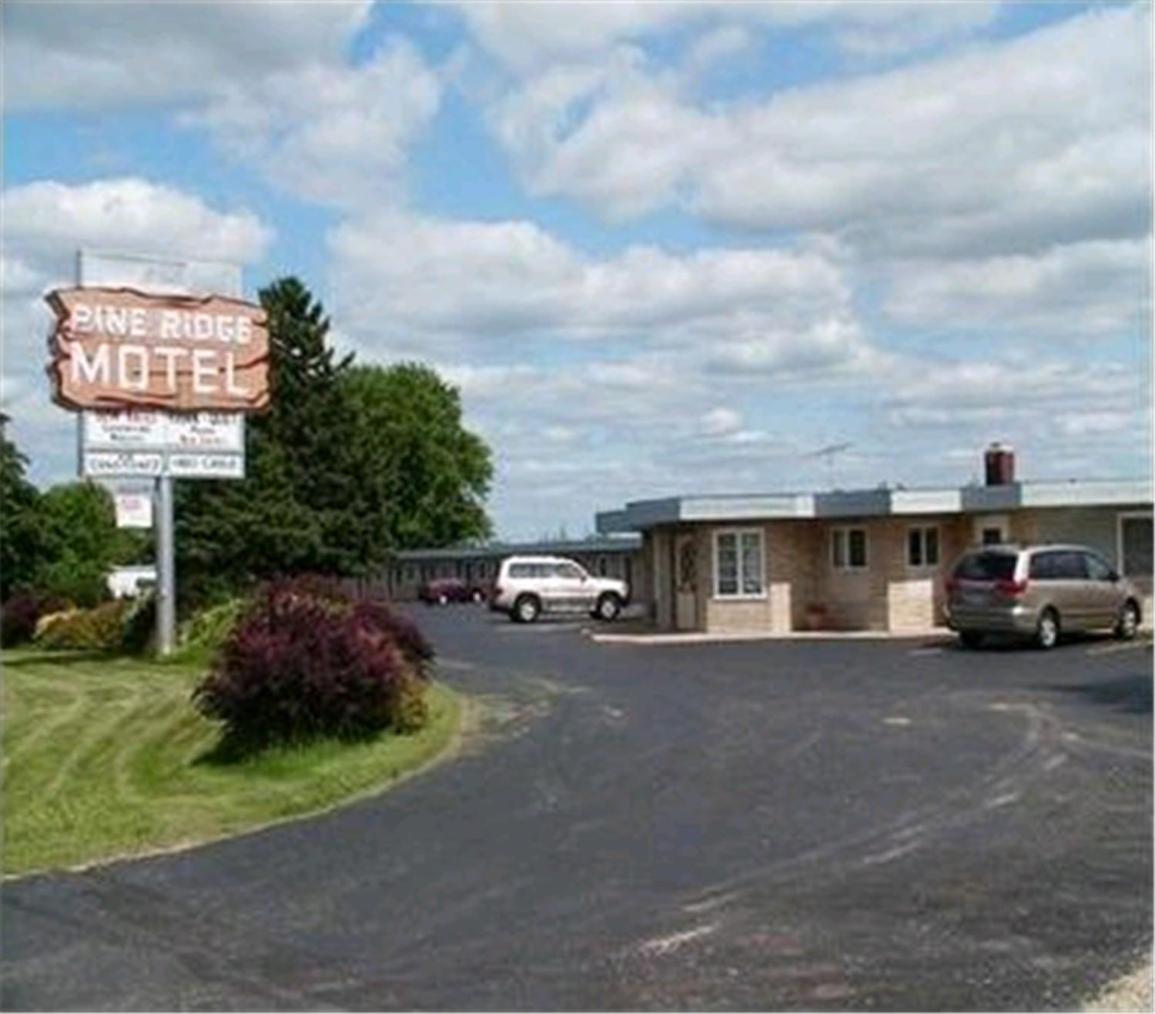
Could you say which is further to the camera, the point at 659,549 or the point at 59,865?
the point at 659,549

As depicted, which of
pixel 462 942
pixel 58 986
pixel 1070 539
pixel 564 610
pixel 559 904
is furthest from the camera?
pixel 564 610

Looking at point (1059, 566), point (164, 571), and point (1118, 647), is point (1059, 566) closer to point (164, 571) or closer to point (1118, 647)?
point (1118, 647)

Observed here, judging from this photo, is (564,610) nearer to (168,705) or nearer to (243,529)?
(243,529)

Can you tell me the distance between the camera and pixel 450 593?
82.6 metres

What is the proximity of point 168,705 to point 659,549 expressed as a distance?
2212 centimetres

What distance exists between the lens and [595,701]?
21.3 metres

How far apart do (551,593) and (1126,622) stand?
68.5 feet

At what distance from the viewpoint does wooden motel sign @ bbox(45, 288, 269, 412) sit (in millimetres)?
28344

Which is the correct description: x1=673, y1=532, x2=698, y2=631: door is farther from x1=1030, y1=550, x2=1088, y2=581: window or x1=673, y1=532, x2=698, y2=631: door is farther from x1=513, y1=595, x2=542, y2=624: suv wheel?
x1=513, y1=595, x2=542, y2=624: suv wheel

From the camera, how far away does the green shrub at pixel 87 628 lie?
35844mm

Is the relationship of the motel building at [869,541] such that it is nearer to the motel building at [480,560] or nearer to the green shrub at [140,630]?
the green shrub at [140,630]

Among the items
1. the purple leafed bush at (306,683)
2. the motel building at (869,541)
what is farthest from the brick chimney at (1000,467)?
the purple leafed bush at (306,683)

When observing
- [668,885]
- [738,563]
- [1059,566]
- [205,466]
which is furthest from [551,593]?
[668,885]

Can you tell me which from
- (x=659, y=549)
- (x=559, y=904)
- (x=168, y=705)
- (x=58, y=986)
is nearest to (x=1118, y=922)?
(x=559, y=904)
